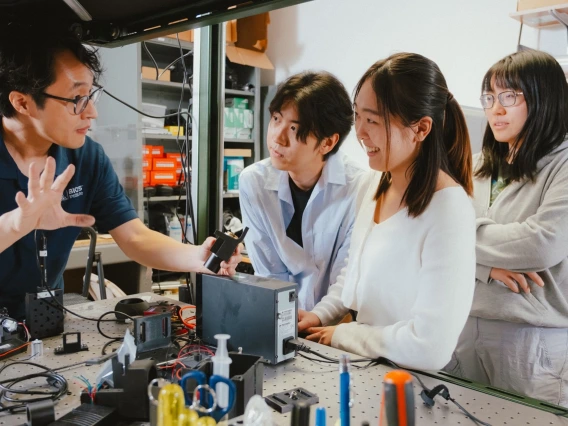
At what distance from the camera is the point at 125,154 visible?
307 cm

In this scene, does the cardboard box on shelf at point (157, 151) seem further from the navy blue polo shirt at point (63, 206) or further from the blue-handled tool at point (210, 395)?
the blue-handled tool at point (210, 395)

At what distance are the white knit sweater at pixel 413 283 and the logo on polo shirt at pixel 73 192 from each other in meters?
0.86

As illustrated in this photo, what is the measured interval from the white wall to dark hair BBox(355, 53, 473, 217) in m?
1.88

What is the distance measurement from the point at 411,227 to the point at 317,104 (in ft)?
2.44

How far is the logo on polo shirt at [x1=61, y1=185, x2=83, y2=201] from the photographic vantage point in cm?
152

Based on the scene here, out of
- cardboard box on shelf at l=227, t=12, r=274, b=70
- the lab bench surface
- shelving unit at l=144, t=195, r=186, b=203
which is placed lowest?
the lab bench surface

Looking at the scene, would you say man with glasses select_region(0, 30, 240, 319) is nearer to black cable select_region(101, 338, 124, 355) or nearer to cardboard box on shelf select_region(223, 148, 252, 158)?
black cable select_region(101, 338, 124, 355)

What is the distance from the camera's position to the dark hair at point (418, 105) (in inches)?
44.9


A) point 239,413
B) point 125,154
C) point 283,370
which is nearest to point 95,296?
point 125,154

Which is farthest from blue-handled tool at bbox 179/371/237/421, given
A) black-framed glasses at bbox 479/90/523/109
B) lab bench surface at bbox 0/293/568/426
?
black-framed glasses at bbox 479/90/523/109

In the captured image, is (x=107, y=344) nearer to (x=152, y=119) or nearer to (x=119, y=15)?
(x=119, y=15)

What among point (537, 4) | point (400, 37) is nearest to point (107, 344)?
Answer: point (537, 4)

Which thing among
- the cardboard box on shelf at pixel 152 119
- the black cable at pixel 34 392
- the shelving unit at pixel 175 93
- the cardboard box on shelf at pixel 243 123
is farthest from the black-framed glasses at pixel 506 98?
the cardboard box on shelf at pixel 243 123

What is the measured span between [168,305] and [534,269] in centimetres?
103
